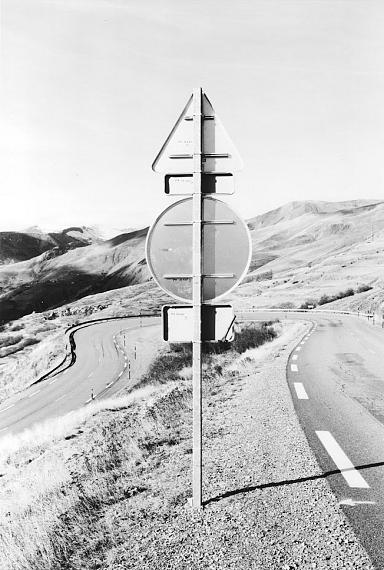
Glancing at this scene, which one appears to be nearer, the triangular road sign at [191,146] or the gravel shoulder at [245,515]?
the gravel shoulder at [245,515]

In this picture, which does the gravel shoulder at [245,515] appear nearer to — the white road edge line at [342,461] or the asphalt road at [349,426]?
the asphalt road at [349,426]

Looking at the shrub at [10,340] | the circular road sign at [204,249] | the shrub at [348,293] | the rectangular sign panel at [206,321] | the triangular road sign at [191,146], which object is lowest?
the shrub at [10,340]

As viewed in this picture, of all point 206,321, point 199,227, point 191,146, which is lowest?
point 206,321

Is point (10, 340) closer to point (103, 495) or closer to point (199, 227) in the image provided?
point (103, 495)

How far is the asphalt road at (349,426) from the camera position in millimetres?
4184

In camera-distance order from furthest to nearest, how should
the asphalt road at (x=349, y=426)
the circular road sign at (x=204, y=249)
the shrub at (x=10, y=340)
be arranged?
the shrub at (x=10, y=340) → the asphalt road at (x=349, y=426) → the circular road sign at (x=204, y=249)

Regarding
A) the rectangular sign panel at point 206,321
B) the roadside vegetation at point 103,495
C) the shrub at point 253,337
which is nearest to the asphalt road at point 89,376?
the shrub at point 253,337

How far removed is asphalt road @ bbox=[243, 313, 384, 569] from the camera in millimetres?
4184

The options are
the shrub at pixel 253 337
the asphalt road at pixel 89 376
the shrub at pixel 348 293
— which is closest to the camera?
the asphalt road at pixel 89 376

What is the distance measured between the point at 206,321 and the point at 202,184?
4.10ft

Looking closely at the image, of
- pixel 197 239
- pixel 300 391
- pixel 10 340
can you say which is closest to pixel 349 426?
pixel 300 391

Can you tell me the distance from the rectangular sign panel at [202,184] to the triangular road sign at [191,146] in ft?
0.18

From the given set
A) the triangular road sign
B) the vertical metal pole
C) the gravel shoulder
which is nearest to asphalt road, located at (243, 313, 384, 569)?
the gravel shoulder

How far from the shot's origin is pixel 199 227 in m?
3.86
